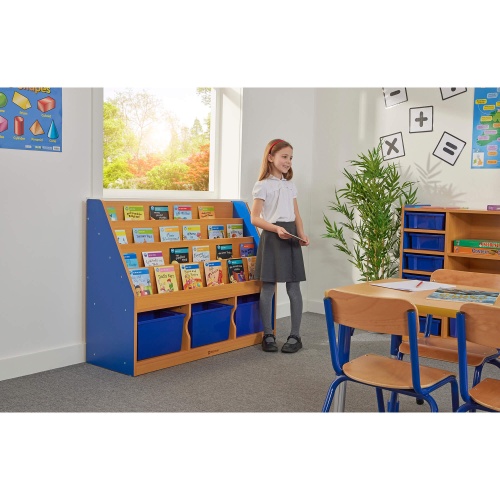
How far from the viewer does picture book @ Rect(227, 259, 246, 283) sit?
16.0 ft

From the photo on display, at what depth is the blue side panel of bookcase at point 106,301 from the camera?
4.09 metres

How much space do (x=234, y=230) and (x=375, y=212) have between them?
1.20 m

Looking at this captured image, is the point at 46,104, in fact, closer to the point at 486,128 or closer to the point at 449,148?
the point at 449,148

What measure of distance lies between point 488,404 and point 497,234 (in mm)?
3106

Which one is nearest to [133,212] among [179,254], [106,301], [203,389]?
[179,254]

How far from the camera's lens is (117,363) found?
416 cm

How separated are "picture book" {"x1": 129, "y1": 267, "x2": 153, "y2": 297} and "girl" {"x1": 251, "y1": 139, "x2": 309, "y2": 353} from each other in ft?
3.01

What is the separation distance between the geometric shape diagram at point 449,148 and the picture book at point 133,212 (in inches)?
103

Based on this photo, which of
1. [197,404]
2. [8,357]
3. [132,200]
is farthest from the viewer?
[132,200]

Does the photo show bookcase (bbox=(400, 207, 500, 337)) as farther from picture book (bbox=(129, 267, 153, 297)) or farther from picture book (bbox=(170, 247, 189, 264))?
picture book (bbox=(129, 267, 153, 297))

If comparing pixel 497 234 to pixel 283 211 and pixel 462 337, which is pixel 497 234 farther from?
pixel 462 337

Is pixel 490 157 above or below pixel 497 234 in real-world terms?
above

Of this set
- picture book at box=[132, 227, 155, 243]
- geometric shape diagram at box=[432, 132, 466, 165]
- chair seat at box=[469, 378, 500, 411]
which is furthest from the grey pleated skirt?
chair seat at box=[469, 378, 500, 411]
